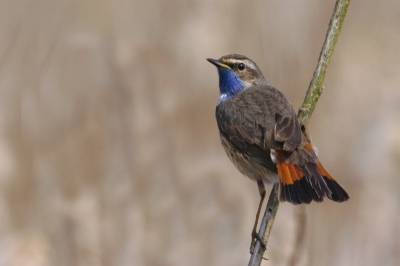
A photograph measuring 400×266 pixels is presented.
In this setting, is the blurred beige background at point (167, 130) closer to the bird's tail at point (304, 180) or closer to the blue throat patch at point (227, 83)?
the blue throat patch at point (227, 83)

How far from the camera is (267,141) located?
4.65 m

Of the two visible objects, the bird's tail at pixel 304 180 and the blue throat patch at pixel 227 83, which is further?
the blue throat patch at pixel 227 83

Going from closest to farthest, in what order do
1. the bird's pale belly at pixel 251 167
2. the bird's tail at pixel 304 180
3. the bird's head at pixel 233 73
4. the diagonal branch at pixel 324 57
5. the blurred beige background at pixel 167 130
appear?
the bird's tail at pixel 304 180
the diagonal branch at pixel 324 57
the bird's pale belly at pixel 251 167
the bird's head at pixel 233 73
the blurred beige background at pixel 167 130

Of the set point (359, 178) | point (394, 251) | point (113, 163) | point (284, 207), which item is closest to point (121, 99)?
point (113, 163)

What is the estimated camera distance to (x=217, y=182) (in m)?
6.00

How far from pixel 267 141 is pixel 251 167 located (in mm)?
272

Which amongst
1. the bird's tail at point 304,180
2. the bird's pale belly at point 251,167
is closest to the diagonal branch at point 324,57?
the bird's pale belly at point 251,167

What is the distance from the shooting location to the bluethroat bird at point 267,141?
4.31 meters

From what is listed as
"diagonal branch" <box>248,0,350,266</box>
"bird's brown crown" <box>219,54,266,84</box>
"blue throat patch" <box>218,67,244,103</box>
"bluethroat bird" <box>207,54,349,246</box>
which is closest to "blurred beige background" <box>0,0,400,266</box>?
"bird's brown crown" <box>219,54,266,84</box>

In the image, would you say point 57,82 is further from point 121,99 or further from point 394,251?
point 394,251

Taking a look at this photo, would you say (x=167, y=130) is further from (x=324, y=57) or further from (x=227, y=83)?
(x=324, y=57)

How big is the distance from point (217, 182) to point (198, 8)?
1.57m

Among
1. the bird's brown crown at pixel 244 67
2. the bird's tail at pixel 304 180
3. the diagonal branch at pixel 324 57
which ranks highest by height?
the bird's brown crown at pixel 244 67

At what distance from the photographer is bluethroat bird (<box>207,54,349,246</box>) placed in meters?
4.31
